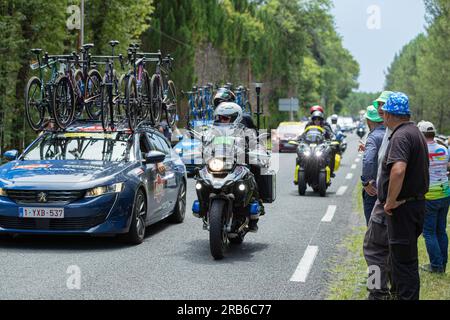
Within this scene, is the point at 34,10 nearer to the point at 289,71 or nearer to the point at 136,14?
the point at 136,14

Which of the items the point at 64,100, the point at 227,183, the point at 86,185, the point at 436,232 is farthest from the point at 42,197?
the point at 436,232

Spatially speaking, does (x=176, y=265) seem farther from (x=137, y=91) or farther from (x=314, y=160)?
(x=314, y=160)

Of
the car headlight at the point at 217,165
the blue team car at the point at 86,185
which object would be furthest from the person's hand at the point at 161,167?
the car headlight at the point at 217,165

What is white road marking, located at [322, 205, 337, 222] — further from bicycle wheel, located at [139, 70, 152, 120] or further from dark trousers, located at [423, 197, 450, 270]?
dark trousers, located at [423, 197, 450, 270]

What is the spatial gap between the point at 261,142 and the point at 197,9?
3815cm

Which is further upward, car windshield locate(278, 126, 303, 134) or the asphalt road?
car windshield locate(278, 126, 303, 134)

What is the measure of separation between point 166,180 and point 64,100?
7.72 ft

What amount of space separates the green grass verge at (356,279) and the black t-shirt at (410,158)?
47.2 inches

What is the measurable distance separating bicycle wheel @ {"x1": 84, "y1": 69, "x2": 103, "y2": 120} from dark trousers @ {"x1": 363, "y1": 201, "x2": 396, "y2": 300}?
7007mm

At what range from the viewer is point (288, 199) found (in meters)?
16.4

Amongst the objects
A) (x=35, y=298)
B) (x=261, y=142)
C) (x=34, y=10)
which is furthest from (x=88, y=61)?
(x=34, y=10)

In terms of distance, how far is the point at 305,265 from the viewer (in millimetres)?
8703

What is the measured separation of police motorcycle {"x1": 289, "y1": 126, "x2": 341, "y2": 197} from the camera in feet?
56.3

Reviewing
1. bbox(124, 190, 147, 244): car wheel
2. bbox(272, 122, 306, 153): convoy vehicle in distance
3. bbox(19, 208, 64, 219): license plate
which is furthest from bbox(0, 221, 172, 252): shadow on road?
bbox(272, 122, 306, 153): convoy vehicle in distance
